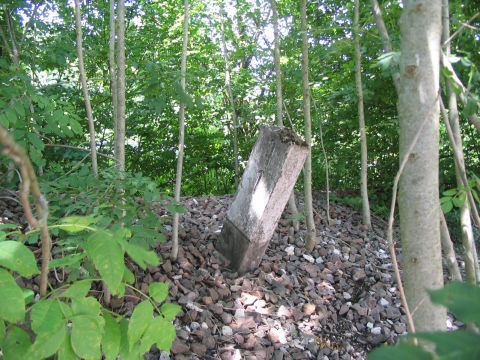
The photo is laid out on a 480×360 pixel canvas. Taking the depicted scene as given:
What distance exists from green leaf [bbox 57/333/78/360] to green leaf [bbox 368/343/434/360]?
0.74 metres

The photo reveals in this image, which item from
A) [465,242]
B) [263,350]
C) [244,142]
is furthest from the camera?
[244,142]

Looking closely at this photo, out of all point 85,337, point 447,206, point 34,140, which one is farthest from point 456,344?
point 34,140

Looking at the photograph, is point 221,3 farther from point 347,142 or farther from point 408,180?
point 408,180

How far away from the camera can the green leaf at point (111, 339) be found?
3.67 ft

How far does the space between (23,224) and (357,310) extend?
2301 millimetres

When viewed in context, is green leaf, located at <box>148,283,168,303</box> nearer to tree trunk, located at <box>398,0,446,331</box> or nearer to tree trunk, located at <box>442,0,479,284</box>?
tree trunk, located at <box>398,0,446,331</box>

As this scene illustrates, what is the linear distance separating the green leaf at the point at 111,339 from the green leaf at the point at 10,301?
295 millimetres

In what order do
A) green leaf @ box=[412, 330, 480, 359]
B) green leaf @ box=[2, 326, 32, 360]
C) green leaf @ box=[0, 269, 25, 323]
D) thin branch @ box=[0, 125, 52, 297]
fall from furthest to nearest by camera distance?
green leaf @ box=[2, 326, 32, 360]
green leaf @ box=[0, 269, 25, 323]
thin branch @ box=[0, 125, 52, 297]
green leaf @ box=[412, 330, 480, 359]

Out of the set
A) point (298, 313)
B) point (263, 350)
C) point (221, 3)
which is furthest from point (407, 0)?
point (221, 3)

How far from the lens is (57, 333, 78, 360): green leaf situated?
94cm

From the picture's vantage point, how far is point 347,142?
4980 millimetres

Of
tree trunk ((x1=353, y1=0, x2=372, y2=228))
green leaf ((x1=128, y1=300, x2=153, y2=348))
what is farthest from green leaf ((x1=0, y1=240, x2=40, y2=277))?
tree trunk ((x1=353, y1=0, x2=372, y2=228))

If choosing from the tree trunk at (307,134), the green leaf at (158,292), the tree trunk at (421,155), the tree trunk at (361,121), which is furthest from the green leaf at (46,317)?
the tree trunk at (361,121)

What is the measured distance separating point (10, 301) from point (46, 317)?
4.0 inches
